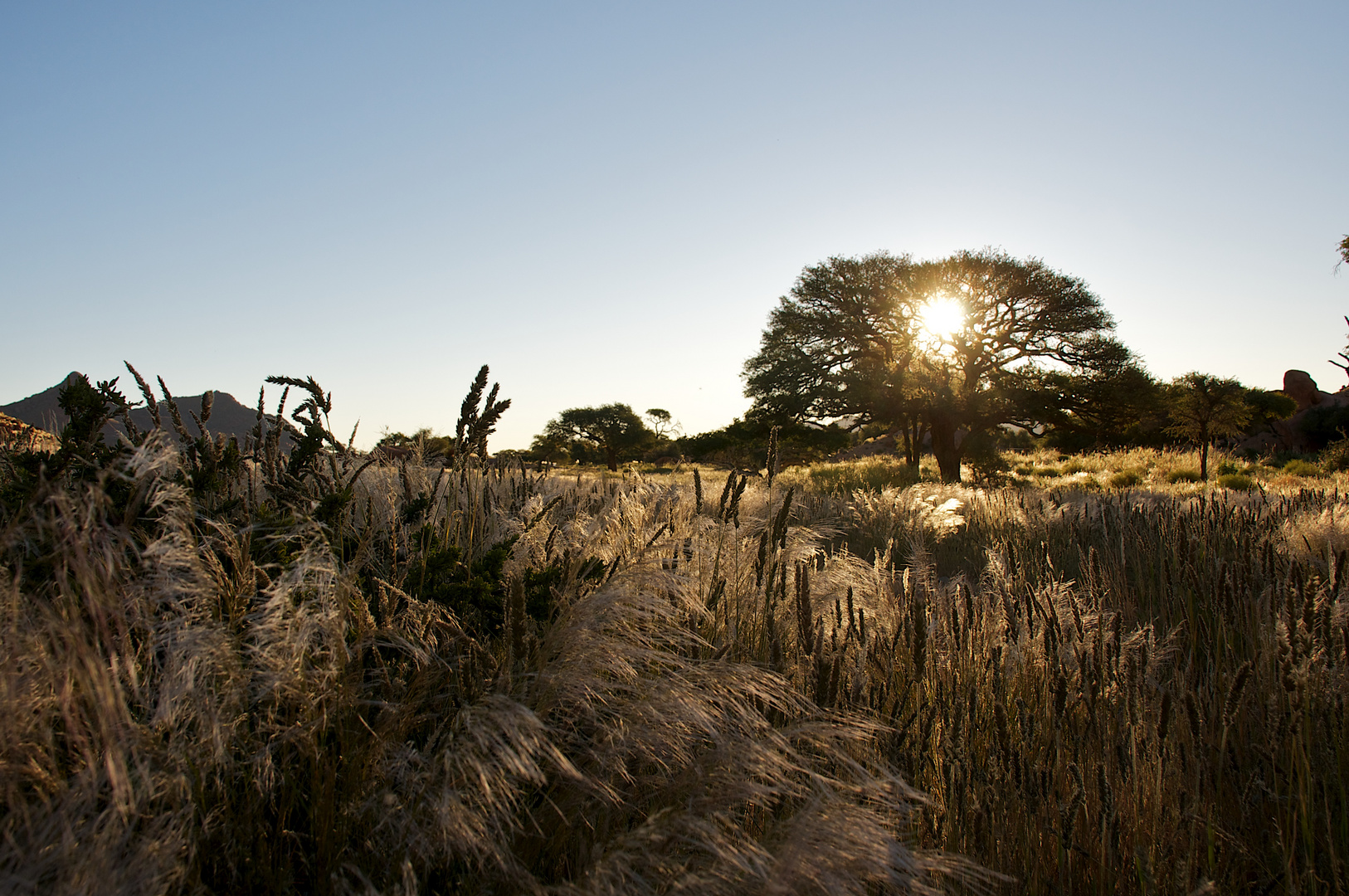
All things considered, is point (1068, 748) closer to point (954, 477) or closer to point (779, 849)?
point (779, 849)

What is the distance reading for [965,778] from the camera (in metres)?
1.78

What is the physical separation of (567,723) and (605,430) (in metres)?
45.9

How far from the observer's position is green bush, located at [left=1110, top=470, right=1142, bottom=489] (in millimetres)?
18373

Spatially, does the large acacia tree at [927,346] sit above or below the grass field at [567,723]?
above

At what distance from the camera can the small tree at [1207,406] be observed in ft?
74.2

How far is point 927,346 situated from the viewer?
25.7m

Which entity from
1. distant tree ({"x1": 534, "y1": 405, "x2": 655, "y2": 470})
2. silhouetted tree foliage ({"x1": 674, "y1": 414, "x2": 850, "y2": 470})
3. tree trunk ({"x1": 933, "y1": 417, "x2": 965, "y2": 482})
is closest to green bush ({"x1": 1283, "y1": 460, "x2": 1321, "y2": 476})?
tree trunk ({"x1": 933, "y1": 417, "x2": 965, "y2": 482})

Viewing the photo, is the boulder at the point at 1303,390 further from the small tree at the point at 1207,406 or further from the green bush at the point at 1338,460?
the green bush at the point at 1338,460

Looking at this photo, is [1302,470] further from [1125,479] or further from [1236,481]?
[1236,481]

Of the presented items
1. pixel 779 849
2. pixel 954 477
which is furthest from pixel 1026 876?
pixel 954 477

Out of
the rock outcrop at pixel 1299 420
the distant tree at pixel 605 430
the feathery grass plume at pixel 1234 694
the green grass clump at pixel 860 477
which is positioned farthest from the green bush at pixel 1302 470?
the distant tree at pixel 605 430

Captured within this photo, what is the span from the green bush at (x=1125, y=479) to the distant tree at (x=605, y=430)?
1209 inches

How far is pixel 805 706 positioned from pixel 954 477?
22498 mm

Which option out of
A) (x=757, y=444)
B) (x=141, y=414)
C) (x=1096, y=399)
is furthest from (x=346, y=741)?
(x=757, y=444)
